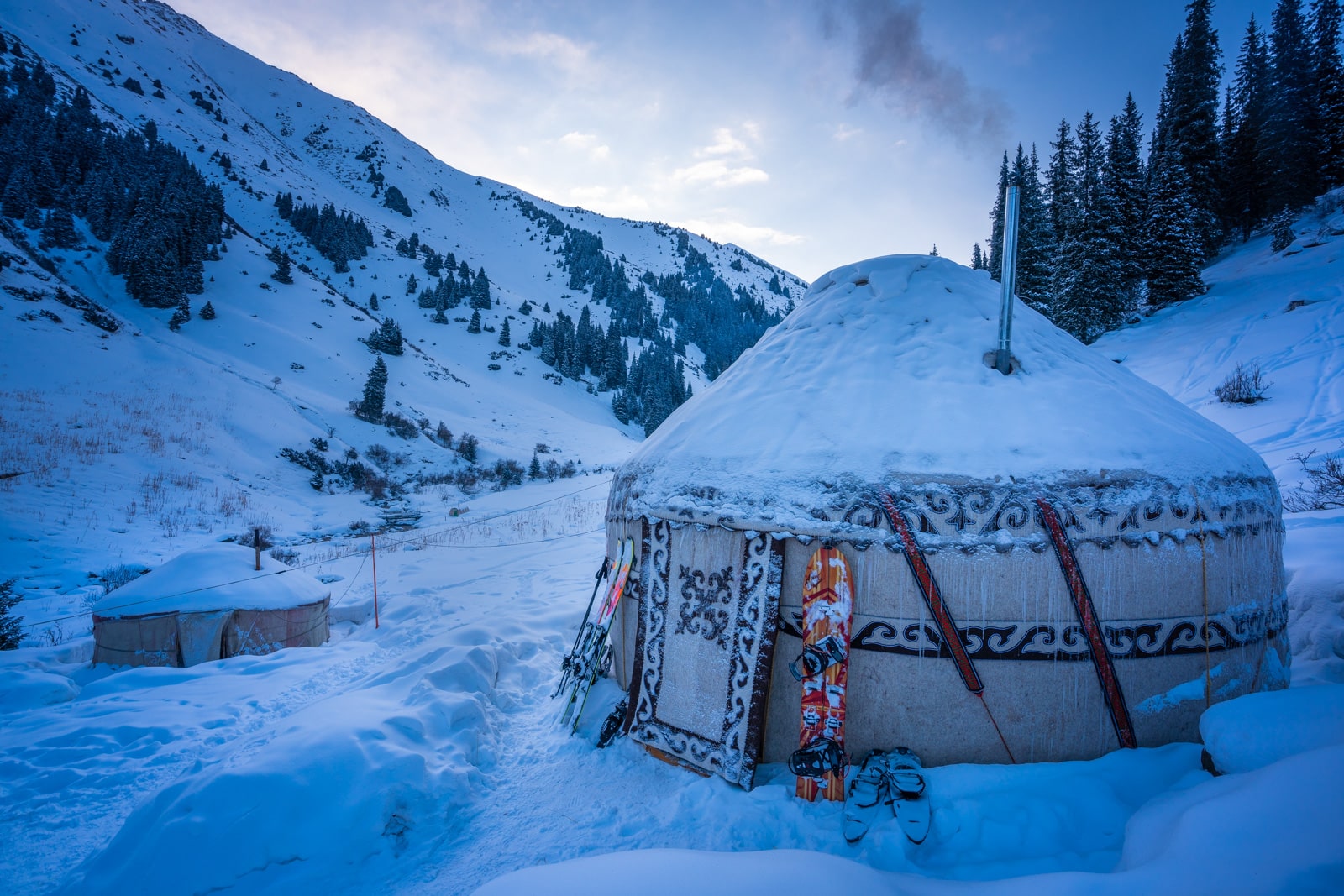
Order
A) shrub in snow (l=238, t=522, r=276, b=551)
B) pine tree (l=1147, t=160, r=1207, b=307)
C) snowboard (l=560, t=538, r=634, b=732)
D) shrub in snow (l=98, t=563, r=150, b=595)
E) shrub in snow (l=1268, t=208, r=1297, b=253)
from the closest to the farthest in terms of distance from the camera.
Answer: snowboard (l=560, t=538, r=634, b=732)
shrub in snow (l=98, t=563, r=150, b=595)
shrub in snow (l=238, t=522, r=276, b=551)
pine tree (l=1147, t=160, r=1207, b=307)
shrub in snow (l=1268, t=208, r=1297, b=253)

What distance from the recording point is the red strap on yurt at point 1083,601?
300 cm

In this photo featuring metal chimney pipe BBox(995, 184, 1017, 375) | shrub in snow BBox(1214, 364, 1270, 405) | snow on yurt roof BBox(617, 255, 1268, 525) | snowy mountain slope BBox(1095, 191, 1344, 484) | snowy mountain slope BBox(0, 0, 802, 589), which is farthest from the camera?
snowy mountain slope BBox(0, 0, 802, 589)

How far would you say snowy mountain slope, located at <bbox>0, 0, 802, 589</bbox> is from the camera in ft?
40.3

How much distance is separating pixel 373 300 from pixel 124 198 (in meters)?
15.7

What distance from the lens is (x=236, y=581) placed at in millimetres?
6074

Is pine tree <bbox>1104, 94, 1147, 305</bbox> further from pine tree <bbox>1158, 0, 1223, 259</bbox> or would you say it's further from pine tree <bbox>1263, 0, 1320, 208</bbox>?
pine tree <bbox>1263, 0, 1320, 208</bbox>

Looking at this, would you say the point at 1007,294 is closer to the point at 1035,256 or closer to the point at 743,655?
the point at 743,655

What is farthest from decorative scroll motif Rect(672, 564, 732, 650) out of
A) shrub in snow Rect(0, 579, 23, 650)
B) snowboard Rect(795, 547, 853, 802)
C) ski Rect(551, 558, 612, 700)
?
Result: shrub in snow Rect(0, 579, 23, 650)

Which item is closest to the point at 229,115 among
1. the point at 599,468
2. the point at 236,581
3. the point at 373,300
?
the point at 373,300

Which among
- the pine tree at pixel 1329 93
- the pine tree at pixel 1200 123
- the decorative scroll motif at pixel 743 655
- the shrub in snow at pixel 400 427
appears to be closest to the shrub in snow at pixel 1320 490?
the decorative scroll motif at pixel 743 655

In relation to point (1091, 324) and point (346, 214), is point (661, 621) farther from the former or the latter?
point (346, 214)

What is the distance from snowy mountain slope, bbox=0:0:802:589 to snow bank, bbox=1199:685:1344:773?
13795mm

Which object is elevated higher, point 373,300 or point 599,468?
point 373,300

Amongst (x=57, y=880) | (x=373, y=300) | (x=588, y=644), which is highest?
(x=373, y=300)
